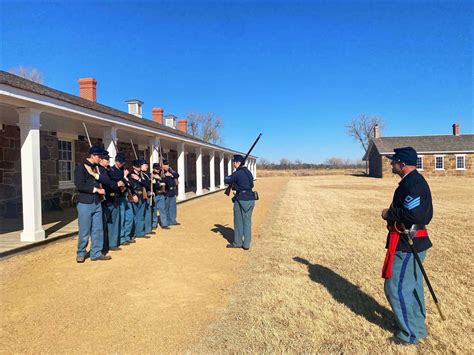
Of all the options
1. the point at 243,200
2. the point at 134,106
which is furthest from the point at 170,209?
the point at 134,106

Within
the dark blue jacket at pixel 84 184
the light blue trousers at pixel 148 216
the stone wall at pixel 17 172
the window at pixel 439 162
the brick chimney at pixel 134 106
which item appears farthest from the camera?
the window at pixel 439 162

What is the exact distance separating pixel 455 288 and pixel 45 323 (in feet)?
16.0

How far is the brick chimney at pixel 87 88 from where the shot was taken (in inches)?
635

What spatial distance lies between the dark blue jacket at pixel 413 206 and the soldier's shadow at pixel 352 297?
96 centimetres

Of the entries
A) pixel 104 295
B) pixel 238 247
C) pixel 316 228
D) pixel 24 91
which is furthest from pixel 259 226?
pixel 24 91

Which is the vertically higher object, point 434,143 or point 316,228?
point 434,143

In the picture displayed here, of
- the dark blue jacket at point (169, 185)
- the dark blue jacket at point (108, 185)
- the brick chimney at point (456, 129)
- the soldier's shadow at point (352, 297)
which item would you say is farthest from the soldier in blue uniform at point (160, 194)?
the brick chimney at point (456, 129)

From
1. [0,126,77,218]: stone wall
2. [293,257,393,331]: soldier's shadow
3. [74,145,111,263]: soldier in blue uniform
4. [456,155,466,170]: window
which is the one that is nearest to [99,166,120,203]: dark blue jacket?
[74,145,111,263]: soldier in blue uniform

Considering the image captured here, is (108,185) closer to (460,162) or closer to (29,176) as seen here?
(29,176)

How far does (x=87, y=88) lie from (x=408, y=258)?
54.2 feet

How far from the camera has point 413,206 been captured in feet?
9.66

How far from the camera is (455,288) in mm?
4414

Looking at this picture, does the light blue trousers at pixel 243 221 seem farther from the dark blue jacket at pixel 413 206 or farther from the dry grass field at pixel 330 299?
the dark blue jacket at pixel 413 206

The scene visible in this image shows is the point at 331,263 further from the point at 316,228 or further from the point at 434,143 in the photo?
the point at 434,143
